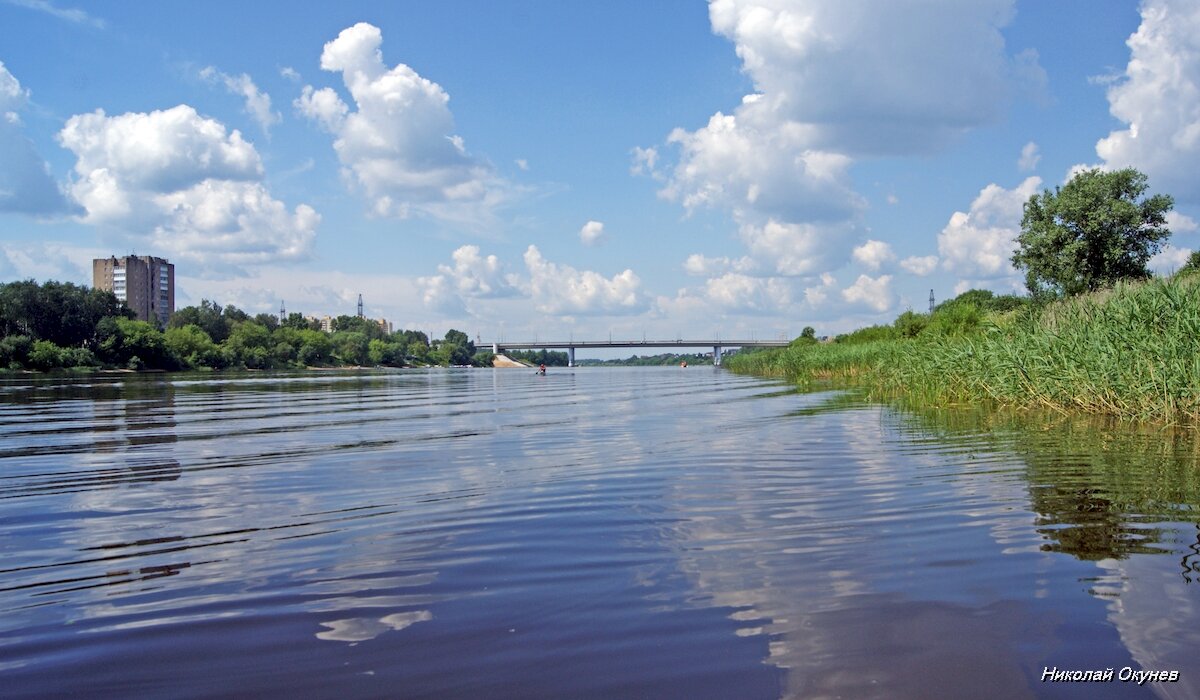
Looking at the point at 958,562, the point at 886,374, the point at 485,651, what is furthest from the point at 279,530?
the point at 886,374

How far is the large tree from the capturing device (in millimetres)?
49281

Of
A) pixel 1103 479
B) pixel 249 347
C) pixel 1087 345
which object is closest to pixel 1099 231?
pixel 1087 345

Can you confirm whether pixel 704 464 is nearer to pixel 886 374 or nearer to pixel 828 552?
pixel 828 552

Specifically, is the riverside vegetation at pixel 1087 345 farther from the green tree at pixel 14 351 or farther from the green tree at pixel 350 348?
the green tree at pixel 350 348

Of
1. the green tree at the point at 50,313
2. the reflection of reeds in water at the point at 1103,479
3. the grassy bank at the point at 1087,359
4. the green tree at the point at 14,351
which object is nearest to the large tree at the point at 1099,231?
the grassy bank at the point at 1087,359

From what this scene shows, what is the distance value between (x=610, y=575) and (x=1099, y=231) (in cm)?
5417

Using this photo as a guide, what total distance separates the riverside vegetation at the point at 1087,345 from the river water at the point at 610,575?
9.16 feet

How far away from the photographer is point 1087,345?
727 inches

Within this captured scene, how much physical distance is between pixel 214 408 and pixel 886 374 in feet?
93.2

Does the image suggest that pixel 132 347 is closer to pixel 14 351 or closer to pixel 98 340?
pixel 98 340

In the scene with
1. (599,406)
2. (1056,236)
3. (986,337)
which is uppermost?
(1056,236)

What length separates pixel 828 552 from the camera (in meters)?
6.74

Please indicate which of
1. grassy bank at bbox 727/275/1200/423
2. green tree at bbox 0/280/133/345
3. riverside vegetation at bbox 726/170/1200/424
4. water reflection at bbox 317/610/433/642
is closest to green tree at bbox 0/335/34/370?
green tree at bbox 0/280/133/345

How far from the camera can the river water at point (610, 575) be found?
14.2 ft
